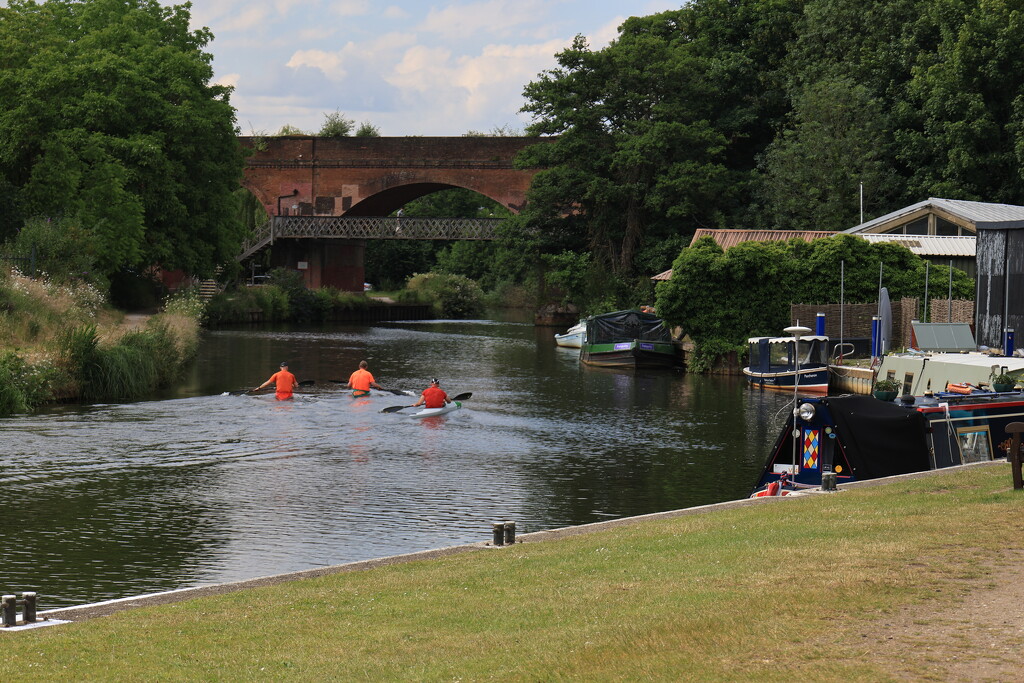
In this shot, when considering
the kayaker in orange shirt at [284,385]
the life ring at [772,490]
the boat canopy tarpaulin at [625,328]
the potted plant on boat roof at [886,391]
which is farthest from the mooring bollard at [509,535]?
the boat canopy tarpaulin at [625,328]

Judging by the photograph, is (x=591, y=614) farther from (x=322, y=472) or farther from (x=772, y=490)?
(x=322, y=472)

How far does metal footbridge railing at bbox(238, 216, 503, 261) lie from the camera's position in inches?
3091

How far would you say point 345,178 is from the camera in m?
81.7

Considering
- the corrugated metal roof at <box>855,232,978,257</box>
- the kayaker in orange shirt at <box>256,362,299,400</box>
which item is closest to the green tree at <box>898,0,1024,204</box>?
the corrugated metal roof at <box>855,232,978,257</box>

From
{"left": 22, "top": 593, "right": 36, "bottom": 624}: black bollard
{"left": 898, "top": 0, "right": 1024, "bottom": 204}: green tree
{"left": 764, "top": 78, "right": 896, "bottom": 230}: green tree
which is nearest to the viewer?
{"left": 22, "top": 593, "right": 36, "bottom": 624}: black bollard

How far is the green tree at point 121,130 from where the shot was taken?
48250 millimetres

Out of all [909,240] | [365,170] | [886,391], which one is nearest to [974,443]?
[886,391]

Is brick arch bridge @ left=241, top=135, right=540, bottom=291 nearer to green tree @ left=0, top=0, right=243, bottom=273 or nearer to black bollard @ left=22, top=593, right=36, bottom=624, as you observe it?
green tree @ left=0, top=0, right=243, bottom=273

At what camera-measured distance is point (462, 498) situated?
1967 centimetres

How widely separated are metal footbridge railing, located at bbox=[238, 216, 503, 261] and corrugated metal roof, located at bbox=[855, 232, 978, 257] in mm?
33770

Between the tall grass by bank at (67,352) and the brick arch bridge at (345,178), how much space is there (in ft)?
140

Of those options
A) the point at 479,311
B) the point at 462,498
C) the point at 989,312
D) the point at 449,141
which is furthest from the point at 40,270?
the point at 479,311

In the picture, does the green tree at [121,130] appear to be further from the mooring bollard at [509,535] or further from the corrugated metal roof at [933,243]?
the mooring bollard at [509,535]

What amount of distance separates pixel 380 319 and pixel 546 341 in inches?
875
